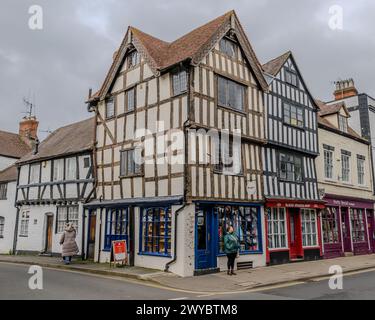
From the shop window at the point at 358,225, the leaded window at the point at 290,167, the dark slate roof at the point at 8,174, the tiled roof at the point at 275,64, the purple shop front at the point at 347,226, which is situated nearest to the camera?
the leaded window at the point at 290,167

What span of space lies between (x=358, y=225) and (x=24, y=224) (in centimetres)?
1889

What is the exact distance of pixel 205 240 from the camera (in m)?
12.8

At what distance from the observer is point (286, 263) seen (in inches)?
607

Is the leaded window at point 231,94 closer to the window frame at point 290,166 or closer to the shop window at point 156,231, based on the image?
the window frame at point 290,166

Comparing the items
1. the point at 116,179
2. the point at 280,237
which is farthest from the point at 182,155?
the point at 280,237

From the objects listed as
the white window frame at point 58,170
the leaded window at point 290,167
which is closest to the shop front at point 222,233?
the leaded window at point 290,167

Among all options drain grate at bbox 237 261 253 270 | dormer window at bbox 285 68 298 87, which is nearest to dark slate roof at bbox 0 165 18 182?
drain grate at bbox 237 261 253 270

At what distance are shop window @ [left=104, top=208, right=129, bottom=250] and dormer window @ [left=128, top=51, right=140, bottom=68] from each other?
616 cm

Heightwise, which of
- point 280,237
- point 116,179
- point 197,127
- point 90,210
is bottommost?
point 280,237

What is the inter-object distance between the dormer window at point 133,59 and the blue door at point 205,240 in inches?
279

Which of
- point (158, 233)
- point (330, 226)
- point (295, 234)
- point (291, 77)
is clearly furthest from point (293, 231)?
point (291, 77)

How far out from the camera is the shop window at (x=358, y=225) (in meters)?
20.4
